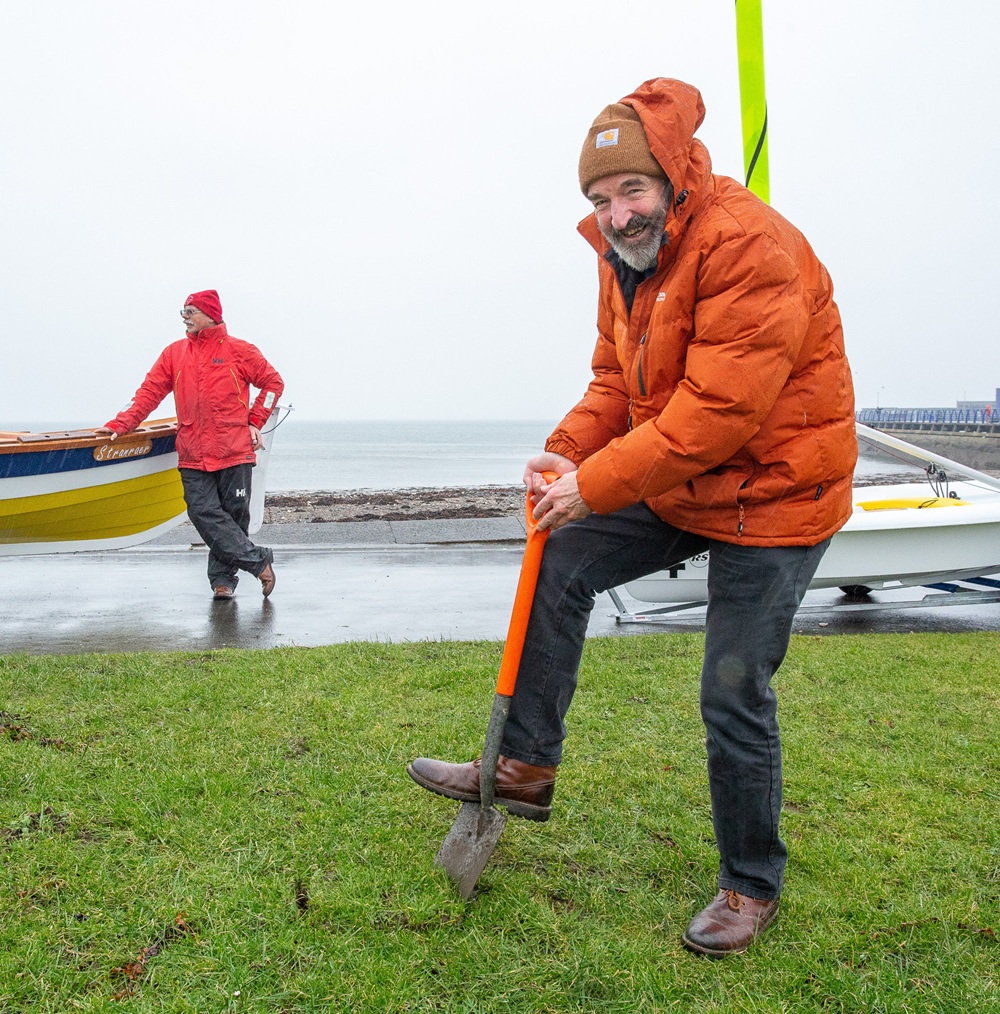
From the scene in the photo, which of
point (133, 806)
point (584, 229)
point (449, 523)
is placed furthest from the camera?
point (449, 523)

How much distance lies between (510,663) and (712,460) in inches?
33.2

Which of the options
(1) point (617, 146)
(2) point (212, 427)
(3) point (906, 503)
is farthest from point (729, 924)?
(3) point (906, 503)

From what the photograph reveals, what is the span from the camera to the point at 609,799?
148 inches

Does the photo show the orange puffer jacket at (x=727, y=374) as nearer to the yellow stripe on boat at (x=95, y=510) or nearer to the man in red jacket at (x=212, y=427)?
the man in red jacket at (x=212, y=427)

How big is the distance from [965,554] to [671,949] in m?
6.45

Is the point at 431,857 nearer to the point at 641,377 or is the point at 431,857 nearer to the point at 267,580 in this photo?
the point at 641,377

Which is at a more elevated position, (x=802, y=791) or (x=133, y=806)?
(x=133, y=806)

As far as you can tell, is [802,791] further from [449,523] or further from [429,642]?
[449,523]

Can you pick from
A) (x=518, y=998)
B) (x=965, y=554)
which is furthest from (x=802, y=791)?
(x=965, y=554)

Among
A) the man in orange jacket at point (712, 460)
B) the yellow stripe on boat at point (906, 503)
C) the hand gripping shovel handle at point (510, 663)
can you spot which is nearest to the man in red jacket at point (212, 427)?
the yellow stripe on boat at point (906, 503)

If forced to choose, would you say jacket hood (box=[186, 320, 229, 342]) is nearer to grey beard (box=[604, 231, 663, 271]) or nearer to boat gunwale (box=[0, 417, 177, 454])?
boat gunwale (box=[0, 417, 177, 454])

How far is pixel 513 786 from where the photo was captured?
3.02 metres

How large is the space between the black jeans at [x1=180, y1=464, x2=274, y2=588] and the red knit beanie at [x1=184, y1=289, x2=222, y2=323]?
4.07 ft

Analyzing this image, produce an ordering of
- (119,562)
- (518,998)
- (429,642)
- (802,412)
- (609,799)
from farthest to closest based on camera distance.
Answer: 1. (119,562)
2. (429,642)
3. (609,799)
4. (802,412)
5. (518,998)
